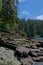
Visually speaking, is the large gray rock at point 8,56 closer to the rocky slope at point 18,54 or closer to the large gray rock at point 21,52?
the rocky slope at point 18,54

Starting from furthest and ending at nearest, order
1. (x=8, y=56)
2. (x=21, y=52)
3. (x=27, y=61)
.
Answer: (x=21, y=52) < (x=27, y=61) < (x=8, y=56)

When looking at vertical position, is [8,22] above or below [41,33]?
above

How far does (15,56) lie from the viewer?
31359mm

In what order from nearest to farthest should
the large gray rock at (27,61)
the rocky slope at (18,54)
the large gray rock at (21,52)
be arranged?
the rocky slope at (18,54)
the large gray rock at (27,61)
the large gray rock at (21,52)

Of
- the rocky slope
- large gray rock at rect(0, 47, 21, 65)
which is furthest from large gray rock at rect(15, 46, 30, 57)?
large gray rock at rect(0, 47, 21, 65)

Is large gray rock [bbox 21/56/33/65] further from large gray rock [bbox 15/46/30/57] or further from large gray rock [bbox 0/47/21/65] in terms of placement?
large gray rock [bbox 0/47/21/65]

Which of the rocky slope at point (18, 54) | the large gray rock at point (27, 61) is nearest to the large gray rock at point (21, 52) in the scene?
the rocky slope at point (18, 54)

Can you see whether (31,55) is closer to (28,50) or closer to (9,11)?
(28,50)

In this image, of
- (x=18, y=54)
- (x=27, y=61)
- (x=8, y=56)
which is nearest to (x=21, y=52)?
(x=18, y=54)

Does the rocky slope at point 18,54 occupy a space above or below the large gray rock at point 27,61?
above

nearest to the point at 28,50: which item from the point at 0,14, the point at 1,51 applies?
the point at 1,51

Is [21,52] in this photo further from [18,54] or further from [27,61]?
[27,61]

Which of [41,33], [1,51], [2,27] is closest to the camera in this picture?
[1,51]

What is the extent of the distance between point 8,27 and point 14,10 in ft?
11.9
